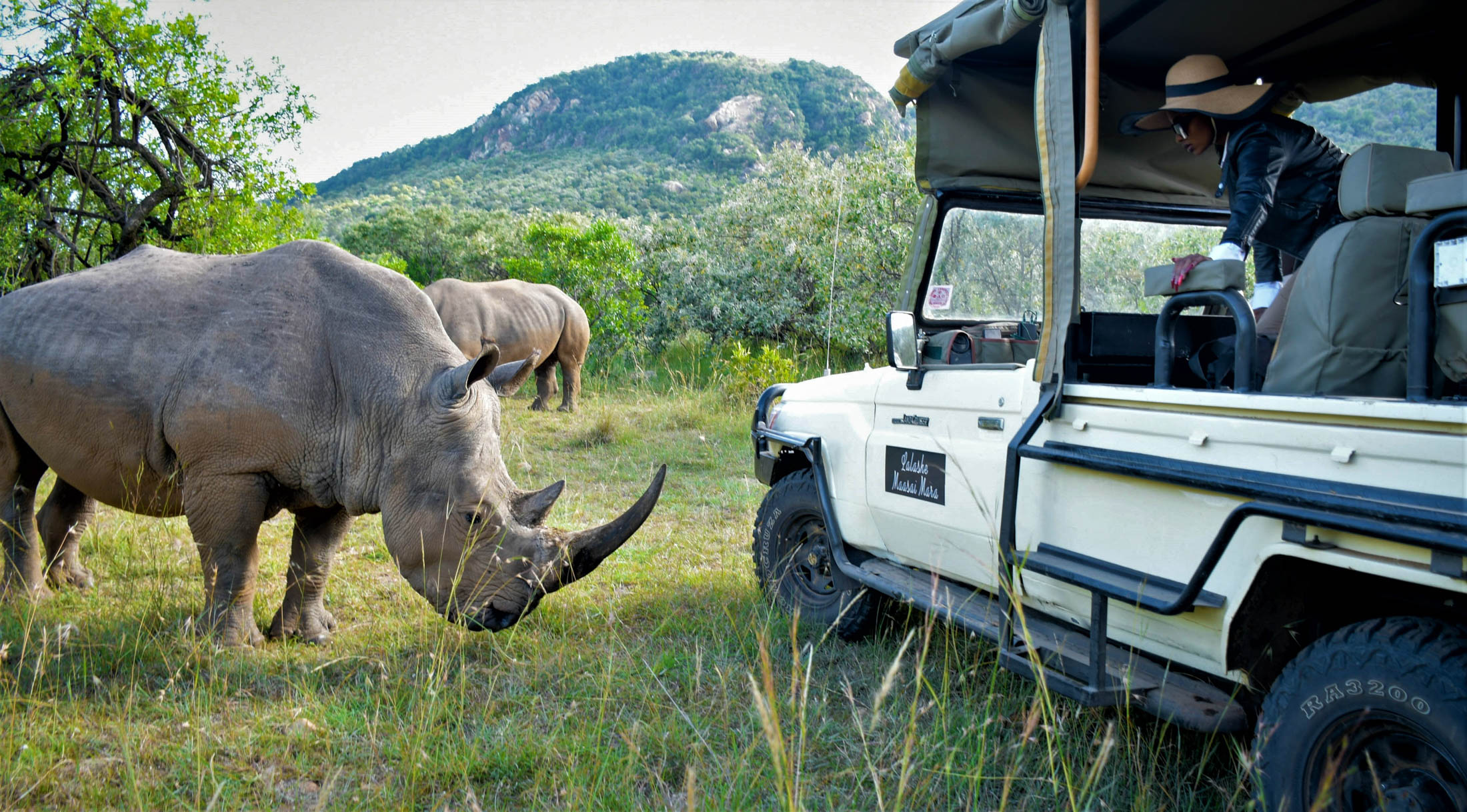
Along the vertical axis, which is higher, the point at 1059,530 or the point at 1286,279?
the point at 1286,279

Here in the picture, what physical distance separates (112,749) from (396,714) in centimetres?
100

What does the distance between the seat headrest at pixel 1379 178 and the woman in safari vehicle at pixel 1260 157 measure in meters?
0.71

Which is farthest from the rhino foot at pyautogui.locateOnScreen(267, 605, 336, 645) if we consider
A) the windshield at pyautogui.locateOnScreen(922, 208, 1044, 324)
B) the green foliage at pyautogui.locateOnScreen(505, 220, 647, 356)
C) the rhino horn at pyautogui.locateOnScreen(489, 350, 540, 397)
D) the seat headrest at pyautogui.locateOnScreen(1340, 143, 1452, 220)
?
the green foliage at pyautogui.locateOnScreen(505, 220, 647, 356)

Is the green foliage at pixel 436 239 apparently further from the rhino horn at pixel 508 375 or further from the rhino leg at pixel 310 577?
the rhino horn at pixel 508 375

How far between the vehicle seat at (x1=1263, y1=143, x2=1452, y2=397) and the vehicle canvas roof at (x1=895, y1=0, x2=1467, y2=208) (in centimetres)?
150

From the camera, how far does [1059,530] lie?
310 cm

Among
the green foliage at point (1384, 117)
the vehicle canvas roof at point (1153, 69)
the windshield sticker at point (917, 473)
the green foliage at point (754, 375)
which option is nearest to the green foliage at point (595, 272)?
the green foliage at point (754, 375)

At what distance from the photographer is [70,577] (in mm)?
5508

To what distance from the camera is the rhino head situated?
4.33m

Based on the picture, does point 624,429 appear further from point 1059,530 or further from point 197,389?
point 1059,530

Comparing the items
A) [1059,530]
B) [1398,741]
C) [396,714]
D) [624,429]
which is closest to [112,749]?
[396,714]

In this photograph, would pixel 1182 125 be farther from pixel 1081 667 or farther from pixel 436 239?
pixel 436 239

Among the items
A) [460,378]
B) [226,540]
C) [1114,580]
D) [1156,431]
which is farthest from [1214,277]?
[226,540]

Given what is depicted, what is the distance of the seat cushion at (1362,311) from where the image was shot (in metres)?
2.53
